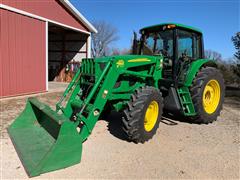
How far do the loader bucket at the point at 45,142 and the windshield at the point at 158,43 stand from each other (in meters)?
3.09

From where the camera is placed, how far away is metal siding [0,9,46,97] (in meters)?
9.32

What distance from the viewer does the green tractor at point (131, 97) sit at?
358cm

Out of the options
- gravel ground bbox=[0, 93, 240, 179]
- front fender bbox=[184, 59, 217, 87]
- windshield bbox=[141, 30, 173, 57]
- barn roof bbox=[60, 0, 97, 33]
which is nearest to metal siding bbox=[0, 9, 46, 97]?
barn roof bbox=[60, 0, 97, 33]

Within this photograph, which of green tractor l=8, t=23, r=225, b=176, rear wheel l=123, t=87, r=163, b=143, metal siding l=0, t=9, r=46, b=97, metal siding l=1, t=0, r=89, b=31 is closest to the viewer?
green tractor l=8, t=23, r=225, b=176

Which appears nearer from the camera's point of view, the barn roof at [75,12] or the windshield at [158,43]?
the windshield at [158,43]

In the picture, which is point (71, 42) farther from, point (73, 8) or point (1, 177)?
point (1, 177)

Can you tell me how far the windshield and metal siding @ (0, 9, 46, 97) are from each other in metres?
5.70

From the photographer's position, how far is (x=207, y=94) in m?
6.29

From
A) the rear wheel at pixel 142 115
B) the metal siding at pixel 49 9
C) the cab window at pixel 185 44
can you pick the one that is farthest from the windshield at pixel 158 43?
the metal siding at pixel 49 9

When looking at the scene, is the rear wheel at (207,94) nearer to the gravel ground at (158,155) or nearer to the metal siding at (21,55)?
the gravel ground at (158,155)

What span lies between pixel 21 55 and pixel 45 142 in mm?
7044

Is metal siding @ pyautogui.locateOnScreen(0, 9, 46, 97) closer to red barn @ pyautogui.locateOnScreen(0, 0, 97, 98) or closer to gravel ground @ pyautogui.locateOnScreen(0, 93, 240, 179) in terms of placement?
red barn @ pyautogui.locateOnScreen(0, 0, 97, 98)

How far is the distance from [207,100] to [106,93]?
3.11 metres

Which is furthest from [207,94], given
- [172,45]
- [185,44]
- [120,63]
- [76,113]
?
[76,113]
